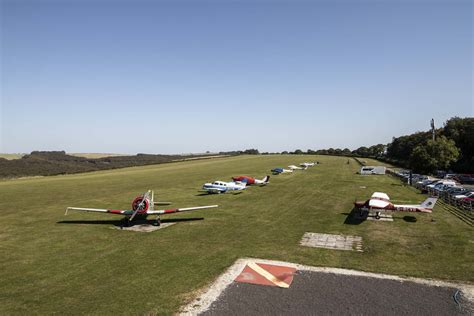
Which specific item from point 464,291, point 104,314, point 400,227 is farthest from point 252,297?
point 400,227

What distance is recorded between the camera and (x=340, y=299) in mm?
13883

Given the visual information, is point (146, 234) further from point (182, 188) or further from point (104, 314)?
point (182, 188)

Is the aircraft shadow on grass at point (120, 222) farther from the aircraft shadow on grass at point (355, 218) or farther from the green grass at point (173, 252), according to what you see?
the aircraft shadow on grass at point (355, 218)

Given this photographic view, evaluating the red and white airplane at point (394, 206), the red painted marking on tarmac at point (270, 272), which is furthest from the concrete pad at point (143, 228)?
the red and white airplane at point (394, 206)

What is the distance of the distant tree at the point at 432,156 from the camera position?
57625mm

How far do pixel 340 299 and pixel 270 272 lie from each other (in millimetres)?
4095

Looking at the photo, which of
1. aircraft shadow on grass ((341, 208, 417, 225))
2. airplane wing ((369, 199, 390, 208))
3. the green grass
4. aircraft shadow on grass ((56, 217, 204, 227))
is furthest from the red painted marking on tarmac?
airplane wing ((369, 199, 390, 208))

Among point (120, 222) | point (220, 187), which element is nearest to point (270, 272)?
point (120, 222)

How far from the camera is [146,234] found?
23.8m

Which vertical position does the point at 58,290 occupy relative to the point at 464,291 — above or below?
above

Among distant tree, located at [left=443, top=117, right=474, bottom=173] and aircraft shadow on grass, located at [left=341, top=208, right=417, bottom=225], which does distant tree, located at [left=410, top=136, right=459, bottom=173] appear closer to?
distant tree, located at [left=443, top=117, right=474, bottom=173]

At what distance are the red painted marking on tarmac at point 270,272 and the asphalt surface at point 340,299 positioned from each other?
0.39m

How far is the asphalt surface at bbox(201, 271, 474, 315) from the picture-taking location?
1291 centimetres

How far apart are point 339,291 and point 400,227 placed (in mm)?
14622
